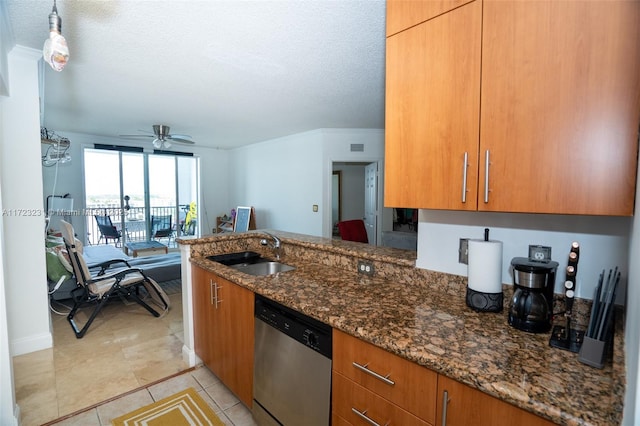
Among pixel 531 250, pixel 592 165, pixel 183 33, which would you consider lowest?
pixel 531 250

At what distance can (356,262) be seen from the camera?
79.9 inches

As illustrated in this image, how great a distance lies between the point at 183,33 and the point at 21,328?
2.79 meters

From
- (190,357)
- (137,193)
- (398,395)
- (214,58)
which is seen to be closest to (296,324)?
(398,395)

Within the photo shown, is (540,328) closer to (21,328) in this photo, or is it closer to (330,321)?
(330,321)

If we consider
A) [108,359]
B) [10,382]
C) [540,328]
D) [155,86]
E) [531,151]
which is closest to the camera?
[531,151]

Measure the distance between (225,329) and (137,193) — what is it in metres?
5.71

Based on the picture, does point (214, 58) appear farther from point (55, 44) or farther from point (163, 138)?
point (163, 138)

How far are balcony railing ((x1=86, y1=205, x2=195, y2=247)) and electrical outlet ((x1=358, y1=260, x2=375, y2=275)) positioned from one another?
6172mm

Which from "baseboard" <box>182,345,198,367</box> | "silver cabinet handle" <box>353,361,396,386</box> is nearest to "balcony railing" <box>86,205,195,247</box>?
"baseboard" <box>182,345,198,367</box>

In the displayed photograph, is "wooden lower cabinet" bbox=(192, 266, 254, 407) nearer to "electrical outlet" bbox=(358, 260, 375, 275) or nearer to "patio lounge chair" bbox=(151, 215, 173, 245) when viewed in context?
"electrical outlet" bbox=(358, 260, 375, 275)

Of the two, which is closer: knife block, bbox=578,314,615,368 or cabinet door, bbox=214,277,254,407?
knife block, bbox=578,314,615,368

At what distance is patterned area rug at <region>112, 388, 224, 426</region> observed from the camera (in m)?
1.87

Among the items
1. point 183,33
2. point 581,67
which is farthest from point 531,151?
point 183,33

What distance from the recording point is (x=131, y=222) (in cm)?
693
